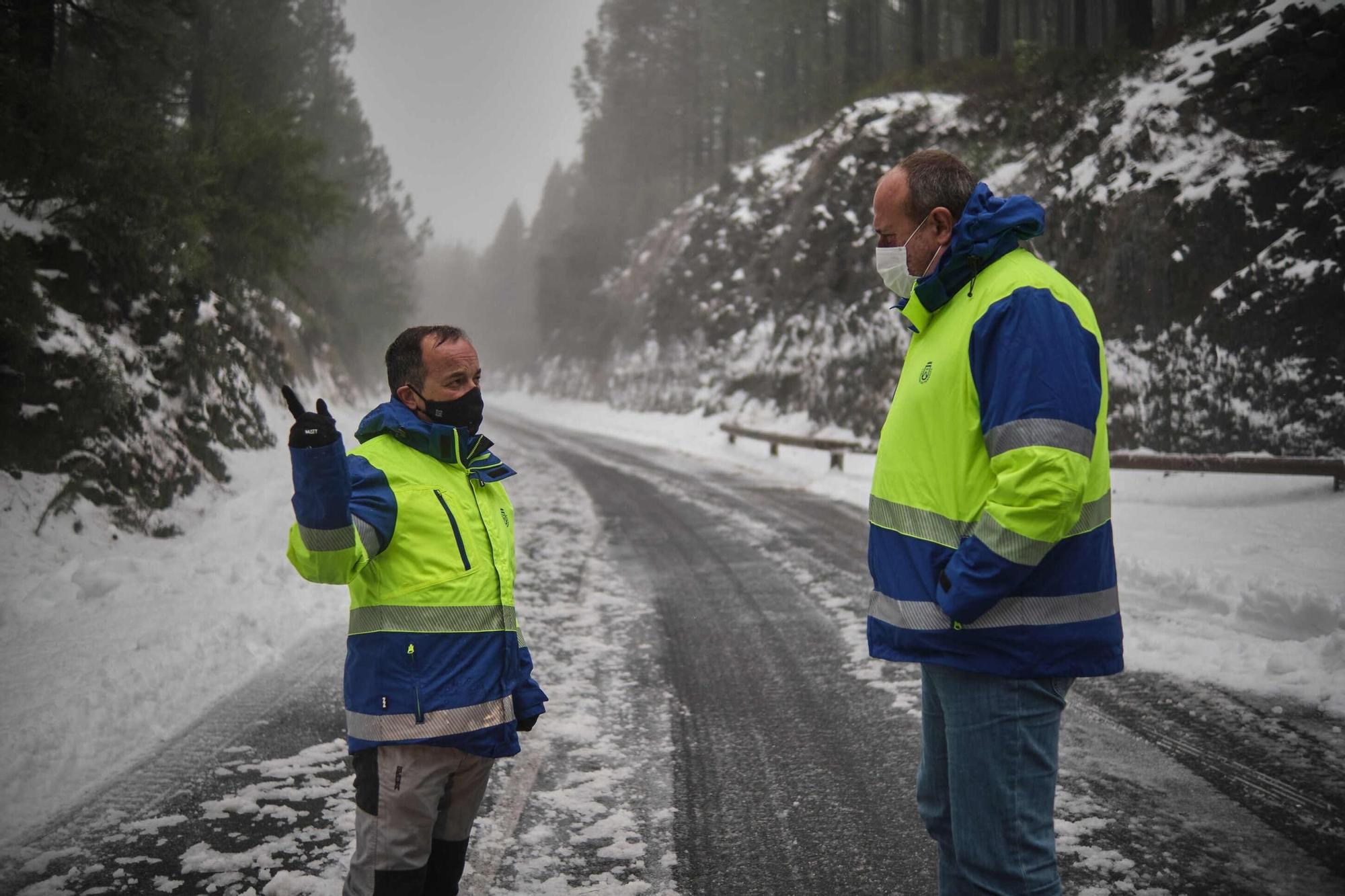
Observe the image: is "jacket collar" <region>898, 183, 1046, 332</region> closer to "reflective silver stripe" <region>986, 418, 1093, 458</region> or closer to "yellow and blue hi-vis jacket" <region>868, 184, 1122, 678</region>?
"yellow and blue hi-vis jacket" <region>868, 184, 1122, 678</region>

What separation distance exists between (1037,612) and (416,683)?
5.32ft

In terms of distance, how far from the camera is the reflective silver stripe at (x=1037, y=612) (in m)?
1.97

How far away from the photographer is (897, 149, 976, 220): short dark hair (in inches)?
88.3

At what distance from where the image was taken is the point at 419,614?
2.30 metres

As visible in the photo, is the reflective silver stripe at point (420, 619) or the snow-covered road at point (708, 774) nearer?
the reflective silver stripe at point (420, 619)

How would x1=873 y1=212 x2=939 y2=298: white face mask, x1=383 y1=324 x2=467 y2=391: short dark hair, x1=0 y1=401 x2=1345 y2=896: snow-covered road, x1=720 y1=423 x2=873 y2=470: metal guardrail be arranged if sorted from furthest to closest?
x1=720 y1=423 x2=873 y2=470: metal guardrail
x1=0 y1=401 x2=1345 y2=896: snow-covered road
x1=383 y1=324 x2=467 y2=391: short dark hair
x1=873 y1=212 x2=939 y2=298: white face mask

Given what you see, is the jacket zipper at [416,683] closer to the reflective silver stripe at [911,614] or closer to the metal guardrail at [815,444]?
the reflective silver stripe at [911,614]

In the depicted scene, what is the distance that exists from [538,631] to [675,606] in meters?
1.27

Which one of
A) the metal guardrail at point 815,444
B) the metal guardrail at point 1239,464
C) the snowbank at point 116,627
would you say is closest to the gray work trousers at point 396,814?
the snowbank at point 116,627

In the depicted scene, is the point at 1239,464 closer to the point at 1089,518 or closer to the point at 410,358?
the point at 1089,518

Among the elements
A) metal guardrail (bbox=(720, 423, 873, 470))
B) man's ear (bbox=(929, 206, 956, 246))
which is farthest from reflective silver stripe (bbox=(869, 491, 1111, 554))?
metal guardrail (bbox=(720, 423, 873, 470))

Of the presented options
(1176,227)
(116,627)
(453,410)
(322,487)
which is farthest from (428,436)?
(1176,227)

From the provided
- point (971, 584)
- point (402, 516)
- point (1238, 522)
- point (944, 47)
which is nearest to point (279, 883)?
point (402, 516)

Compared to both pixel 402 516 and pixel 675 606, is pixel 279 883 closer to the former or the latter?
pixel 402 516
